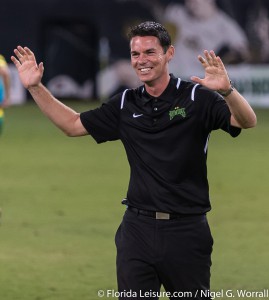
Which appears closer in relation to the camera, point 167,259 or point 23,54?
point 167,259

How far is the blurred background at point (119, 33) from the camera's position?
37062 millimetres

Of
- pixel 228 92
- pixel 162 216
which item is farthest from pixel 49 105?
pixel 228 92

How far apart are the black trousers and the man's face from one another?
893 millimetres

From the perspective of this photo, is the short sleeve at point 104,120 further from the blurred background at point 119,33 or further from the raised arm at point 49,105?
the blurred background at point 119,33

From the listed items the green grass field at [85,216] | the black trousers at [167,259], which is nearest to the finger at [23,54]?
the black trousers at [167,259]

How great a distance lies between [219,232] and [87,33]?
2721 cm

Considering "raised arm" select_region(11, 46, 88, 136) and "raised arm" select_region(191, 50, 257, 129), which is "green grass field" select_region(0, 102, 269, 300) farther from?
"raised arm" select_region(191, 50, 257, 129)

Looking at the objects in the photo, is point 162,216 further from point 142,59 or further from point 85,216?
point 85,216

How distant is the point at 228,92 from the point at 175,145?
1.57 feet

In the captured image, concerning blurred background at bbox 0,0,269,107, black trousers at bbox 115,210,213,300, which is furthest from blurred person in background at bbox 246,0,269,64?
black trousers at bbox 115,210,213,300

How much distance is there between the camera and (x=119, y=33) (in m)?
37.4

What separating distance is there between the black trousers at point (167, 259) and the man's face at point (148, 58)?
89 centimetres

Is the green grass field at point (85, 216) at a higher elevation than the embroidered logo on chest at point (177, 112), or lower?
lower

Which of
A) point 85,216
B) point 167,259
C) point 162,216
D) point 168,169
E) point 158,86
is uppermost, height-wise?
point 158,86
